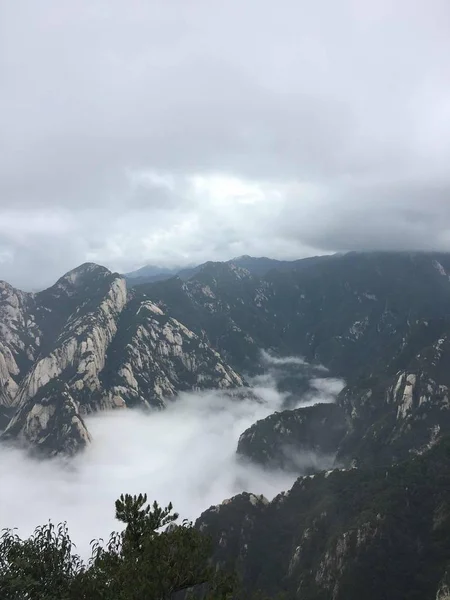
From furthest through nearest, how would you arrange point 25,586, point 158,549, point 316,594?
point 316,594
point 25,586
point 158,549

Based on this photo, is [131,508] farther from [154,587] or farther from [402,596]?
[402,596]

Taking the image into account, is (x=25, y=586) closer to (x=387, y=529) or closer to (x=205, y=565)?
(x=205, y=565)

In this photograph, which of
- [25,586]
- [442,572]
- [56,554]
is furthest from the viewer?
[442,572]

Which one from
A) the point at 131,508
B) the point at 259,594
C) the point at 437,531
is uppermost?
the point at 131,508

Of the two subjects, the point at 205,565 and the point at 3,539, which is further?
the point at 3,539

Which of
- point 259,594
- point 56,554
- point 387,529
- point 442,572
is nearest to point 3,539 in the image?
point 56,554

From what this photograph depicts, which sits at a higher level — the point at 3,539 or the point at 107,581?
the point at 3,539
